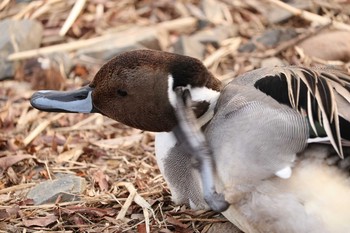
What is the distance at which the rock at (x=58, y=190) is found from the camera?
2.83 metres

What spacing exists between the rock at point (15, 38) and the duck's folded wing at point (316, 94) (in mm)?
2284

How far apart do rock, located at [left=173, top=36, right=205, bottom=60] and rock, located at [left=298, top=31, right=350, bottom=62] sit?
22.1 inches

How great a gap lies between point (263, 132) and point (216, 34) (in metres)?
2.57

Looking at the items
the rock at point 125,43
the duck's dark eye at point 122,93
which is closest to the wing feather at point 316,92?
the duck's dark eye at point 122,93

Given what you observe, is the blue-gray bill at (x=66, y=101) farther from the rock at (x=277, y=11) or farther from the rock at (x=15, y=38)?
the rock at (x=277, y=11)

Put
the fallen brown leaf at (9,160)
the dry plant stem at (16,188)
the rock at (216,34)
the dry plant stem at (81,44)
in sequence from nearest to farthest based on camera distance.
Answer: the dry plant stem at (16,188) < the fallen brown leaf at (9,160) < the dry plant stem at (81,44) < the rock at (216,34)

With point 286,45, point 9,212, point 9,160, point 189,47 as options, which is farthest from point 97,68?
point 9,212

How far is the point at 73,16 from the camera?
4902mm

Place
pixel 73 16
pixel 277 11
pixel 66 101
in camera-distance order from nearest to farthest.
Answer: pixel 66 101 < pixel 277 11 < pixel 73 16

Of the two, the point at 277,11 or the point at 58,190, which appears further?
the point at 277,11

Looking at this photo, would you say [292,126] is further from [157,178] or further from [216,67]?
[216,67]

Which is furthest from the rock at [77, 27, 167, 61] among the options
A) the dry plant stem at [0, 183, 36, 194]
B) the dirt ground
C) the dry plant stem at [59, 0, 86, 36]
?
the dry plant stem at [0, 183, 36, 194]

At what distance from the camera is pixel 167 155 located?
2.50 metres

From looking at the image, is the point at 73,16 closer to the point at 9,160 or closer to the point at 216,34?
the point at 216,34
